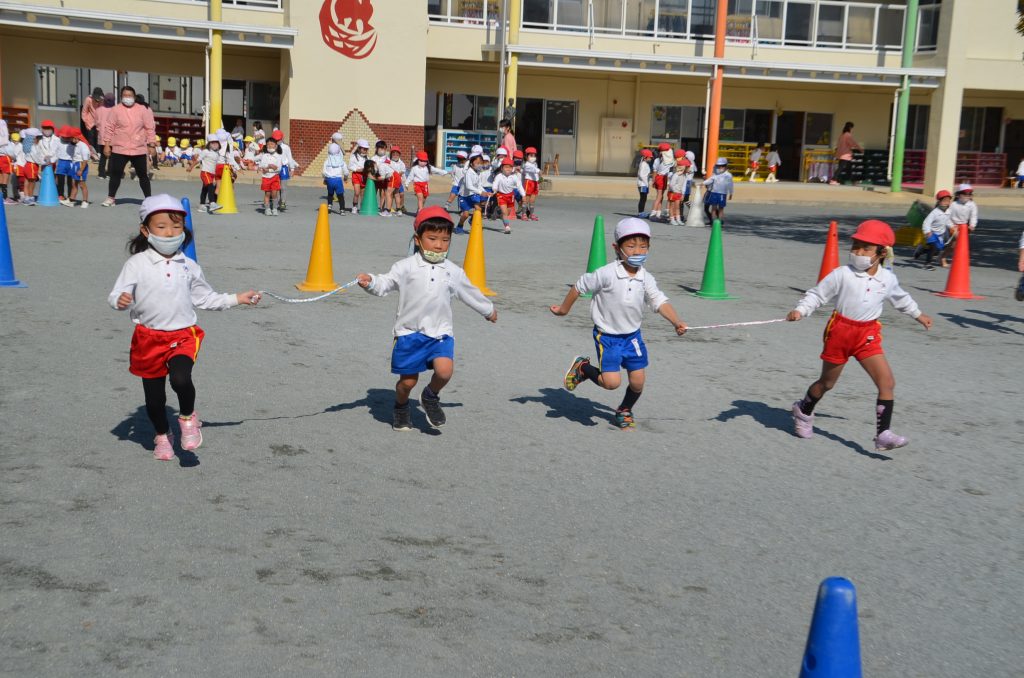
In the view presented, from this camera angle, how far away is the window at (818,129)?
129ft

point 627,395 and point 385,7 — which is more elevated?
point 385,7

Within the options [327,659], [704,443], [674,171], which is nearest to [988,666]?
[327,659]

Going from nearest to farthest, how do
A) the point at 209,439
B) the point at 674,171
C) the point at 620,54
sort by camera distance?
the point at 209,439 → the point at 674,171 → the point at 620,54

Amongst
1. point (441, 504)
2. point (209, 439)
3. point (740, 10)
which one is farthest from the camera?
point (740, 10)

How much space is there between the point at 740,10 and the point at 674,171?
50.8 feet

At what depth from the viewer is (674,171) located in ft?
76.6

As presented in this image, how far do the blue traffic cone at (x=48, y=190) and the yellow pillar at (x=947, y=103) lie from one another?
2605 cm

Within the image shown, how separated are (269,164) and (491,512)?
618 inches

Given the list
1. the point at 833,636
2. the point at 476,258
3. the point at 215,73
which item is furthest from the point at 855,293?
the point at 215,73

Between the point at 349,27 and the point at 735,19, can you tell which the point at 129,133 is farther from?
the point at 735,19

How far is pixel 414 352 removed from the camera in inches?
258

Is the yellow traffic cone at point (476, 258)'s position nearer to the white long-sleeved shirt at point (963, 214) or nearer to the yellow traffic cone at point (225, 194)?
the white long-sleeved shirt at point (963, 214)

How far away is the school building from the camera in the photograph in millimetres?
30750

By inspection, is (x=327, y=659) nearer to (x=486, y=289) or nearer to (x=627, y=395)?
(x=627, y=395)
